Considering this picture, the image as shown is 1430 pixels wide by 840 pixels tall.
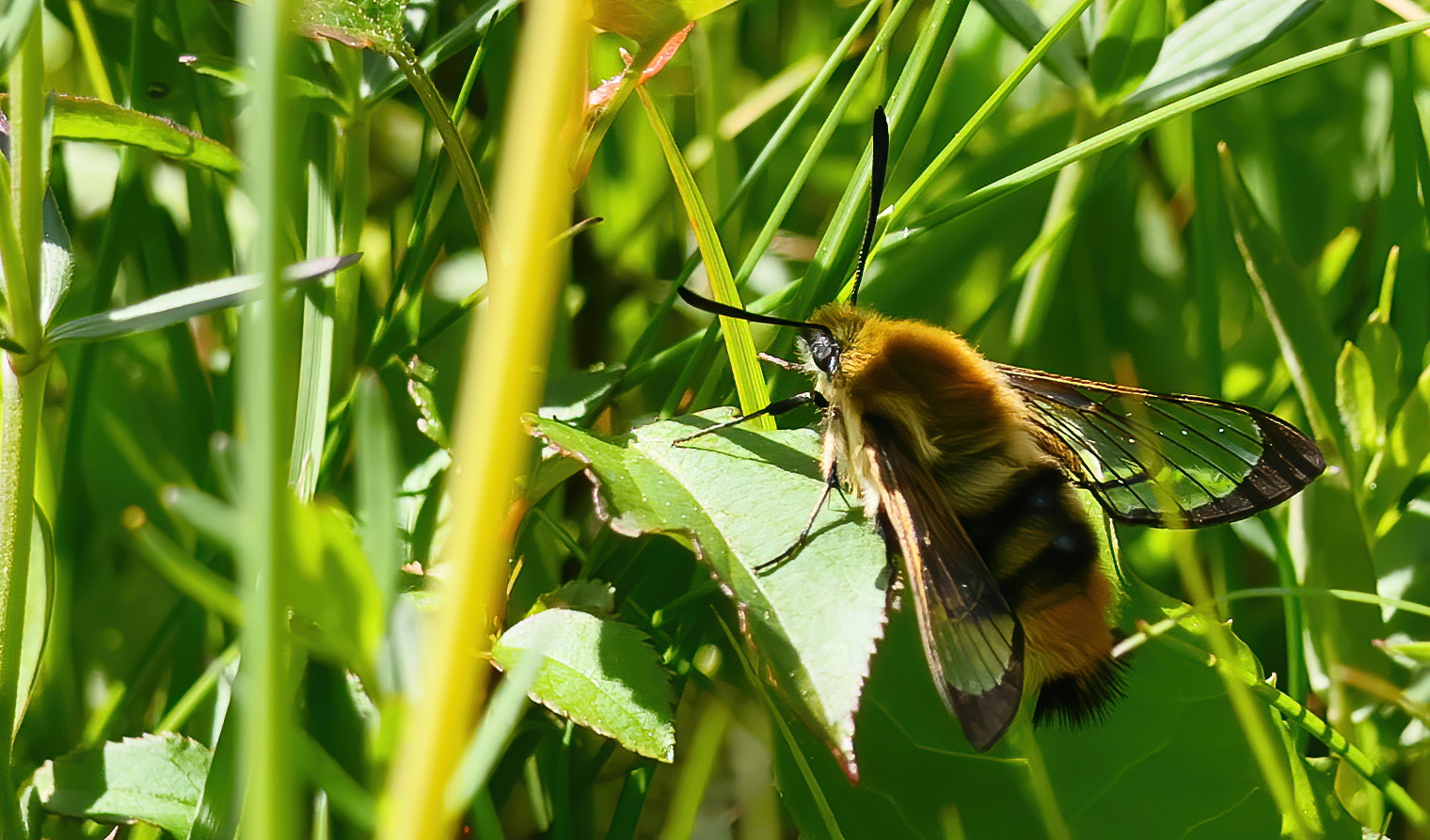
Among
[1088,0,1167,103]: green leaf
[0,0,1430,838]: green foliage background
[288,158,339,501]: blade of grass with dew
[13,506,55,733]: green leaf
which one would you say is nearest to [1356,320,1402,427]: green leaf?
[0,0,1430,838]: green foliage background

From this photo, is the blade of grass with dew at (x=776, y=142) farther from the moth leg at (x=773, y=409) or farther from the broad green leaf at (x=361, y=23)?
the broad green leaf at (x=361, y=23)

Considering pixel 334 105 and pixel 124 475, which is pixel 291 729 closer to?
pixel 334 105

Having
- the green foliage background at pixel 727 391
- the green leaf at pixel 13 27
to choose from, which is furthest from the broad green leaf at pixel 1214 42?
the green leaf at pixel 13 27

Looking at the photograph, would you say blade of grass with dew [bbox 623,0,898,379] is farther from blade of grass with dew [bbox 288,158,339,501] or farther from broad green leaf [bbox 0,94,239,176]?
broad green leaf [bbox 0,94,239,176]

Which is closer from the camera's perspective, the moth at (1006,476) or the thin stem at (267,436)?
the thin stem at (267,436)

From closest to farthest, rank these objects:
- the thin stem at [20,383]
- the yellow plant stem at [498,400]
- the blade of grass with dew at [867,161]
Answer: the yellow plant stem at [498,400] → the thin stem at [20,383] → the blade of grass with dew at [867,161]

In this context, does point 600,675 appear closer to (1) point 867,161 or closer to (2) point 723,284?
(2) point 723,284
